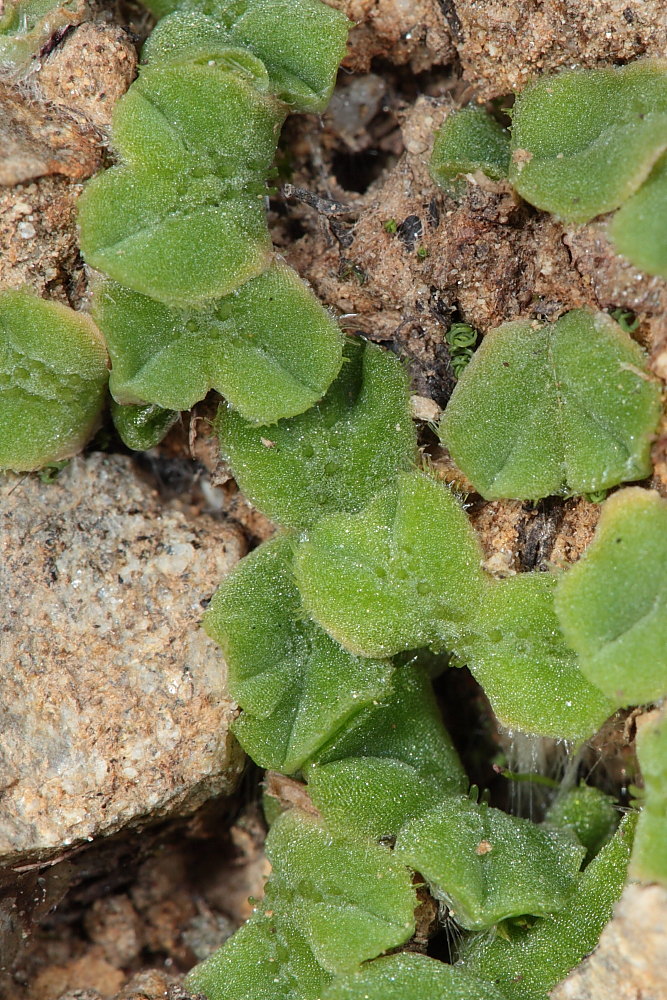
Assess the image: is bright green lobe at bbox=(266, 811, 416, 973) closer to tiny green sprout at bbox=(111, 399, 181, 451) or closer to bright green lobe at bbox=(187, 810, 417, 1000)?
bright green lobe at bbox=(187, 810, 417, 1000)

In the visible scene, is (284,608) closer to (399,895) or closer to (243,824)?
(399,895)

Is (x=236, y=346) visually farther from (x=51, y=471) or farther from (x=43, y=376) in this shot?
(x=51, y=471)

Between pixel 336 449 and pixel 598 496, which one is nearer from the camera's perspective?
pixel 598 496

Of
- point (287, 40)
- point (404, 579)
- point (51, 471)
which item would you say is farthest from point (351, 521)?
point (287, 40)

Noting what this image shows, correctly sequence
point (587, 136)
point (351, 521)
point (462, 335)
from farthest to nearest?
point (462, 335)
point (351, 521)
point (587, 136)

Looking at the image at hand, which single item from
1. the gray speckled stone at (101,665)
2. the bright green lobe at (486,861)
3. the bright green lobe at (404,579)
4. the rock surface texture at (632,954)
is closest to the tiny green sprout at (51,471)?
the gray speckled stone at (101,665)
